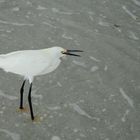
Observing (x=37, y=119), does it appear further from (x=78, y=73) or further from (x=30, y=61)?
(x=78, y=73)

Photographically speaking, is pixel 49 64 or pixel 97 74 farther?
pixel 97 74

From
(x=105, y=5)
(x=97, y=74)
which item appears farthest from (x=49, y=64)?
(x=105, y=5)

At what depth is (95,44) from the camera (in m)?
5.45

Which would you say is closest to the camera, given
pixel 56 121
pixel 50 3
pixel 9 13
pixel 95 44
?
pixel 56 121

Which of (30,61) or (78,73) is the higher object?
(30,61)

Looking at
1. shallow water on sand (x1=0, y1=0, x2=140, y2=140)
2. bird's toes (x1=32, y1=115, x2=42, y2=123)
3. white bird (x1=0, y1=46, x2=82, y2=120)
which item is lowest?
shallow water on sand (x1=0, y1=0, x2=140, y2=140)

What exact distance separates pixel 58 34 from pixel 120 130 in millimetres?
1941

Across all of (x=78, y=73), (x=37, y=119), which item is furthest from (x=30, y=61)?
(x=78, y=73)

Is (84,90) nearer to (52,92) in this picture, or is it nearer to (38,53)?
(52,92)

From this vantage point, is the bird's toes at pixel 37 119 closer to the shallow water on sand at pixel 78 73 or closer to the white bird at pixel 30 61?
the shallow water on sand at pixel 78 73

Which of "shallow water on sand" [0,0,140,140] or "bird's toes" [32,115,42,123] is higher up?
"bird's toes" [32,115,42,123]

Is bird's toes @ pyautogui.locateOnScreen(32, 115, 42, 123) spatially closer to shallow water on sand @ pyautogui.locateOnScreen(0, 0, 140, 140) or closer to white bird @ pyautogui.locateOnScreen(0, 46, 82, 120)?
shallow water on sand @ pyautogui.locateOnScreen(0, 0, 140, 140)

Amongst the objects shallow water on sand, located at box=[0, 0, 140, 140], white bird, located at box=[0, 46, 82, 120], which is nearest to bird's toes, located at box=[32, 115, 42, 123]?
shallow water on sand, located at box=[0, 0, 140, 140]

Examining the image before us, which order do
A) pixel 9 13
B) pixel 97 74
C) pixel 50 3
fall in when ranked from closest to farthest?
1. pixel 97 74
2. pixel 9 13
3. pixel 50 3
